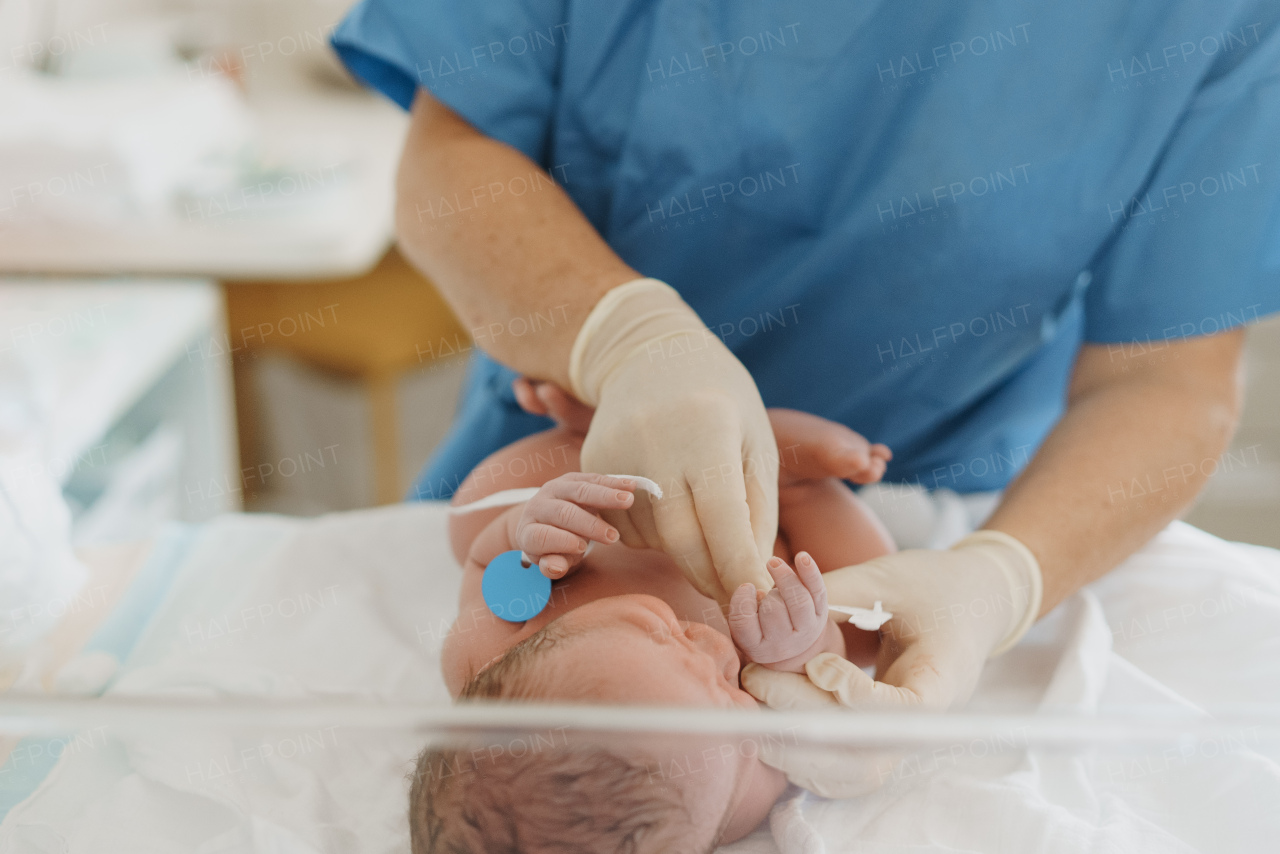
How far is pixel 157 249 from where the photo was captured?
1.72 m

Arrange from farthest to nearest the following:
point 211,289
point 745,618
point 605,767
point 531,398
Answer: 1. point 211,289
2. point 531,398
3. point 745,618
4. point 605,767

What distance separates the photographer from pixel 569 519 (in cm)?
62

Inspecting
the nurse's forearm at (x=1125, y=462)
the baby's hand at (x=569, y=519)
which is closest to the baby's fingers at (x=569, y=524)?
the baby's hand at (x=569, y=519)

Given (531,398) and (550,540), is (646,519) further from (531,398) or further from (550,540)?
(531,398)

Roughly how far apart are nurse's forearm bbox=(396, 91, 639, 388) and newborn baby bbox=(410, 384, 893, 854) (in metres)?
0.07

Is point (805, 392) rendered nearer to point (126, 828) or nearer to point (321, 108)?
point (126, 828)

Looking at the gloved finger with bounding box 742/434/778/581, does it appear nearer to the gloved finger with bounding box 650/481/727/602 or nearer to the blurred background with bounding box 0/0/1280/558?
the gloved finger with bounding box 650/481/727/602

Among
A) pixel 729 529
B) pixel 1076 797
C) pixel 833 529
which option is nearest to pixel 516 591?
pixel 729 529

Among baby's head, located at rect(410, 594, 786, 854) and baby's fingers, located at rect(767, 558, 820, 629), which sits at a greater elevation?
baby's fingers, located at rect(767, 558, 820, 629)

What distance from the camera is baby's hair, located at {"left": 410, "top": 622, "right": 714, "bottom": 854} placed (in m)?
0.49

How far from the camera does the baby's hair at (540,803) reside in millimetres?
490

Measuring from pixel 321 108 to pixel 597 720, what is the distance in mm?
2413

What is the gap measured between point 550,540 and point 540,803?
16cm

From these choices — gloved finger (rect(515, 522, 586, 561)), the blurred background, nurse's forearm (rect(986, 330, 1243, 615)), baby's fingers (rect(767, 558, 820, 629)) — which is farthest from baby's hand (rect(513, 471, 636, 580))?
the blurred background
